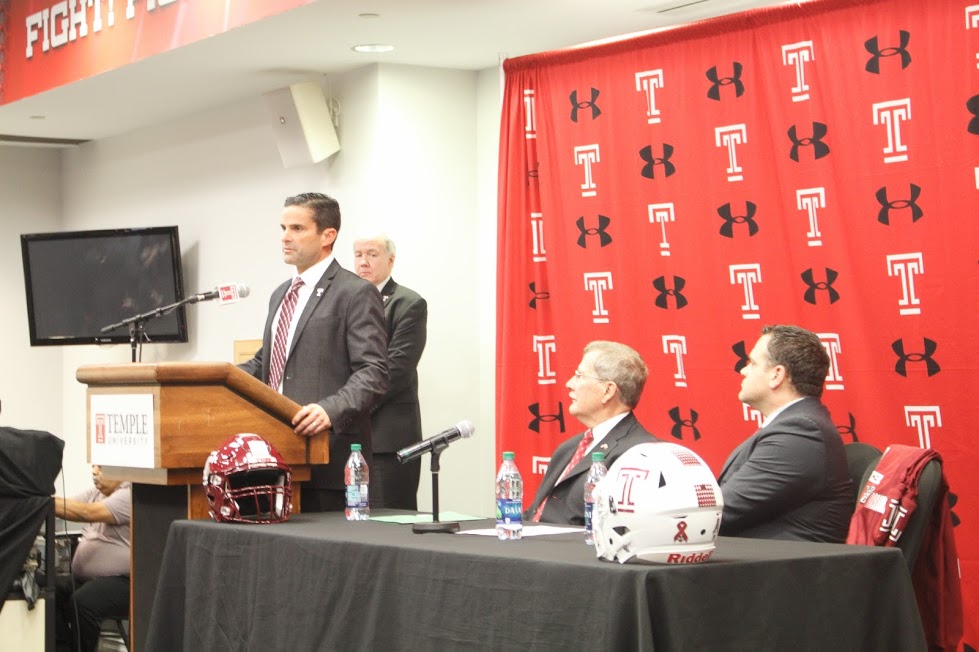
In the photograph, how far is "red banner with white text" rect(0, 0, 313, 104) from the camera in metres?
6.00

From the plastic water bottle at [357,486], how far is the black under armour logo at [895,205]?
2078 millimetres

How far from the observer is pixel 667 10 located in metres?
5.60

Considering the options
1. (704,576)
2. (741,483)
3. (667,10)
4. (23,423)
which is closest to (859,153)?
(667,10)

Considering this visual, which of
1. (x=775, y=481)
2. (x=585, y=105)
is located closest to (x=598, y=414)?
(x=775, y=481)

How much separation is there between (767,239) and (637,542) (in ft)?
9.31

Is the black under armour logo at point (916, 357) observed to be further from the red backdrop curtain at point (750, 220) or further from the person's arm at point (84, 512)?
the person's arm at point (84, 512)

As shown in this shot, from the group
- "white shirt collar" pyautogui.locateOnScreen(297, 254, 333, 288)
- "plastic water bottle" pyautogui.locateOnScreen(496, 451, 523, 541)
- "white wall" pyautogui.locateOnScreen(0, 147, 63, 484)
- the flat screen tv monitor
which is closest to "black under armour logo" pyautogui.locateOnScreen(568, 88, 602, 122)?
"white shirt collar" pyautogui.locateOnScreen(297, 254, 333, 288)

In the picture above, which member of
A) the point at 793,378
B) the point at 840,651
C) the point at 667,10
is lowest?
the point at 840,651

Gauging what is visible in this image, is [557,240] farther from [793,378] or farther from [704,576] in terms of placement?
[704,576]

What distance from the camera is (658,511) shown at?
251 cm

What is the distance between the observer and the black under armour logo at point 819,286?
193 inches

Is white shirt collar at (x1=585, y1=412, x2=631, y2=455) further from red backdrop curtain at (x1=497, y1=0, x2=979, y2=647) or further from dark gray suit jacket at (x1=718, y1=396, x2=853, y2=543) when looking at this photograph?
red backdrop curtain at (x1=497, y1=0, x2=979, y2=647)

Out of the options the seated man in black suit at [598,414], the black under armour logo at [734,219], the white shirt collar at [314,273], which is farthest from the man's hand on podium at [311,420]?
the black under armour logo at [734,219]

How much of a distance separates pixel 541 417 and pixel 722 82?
162cm
